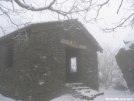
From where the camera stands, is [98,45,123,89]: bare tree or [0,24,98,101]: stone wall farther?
[98,45,123,89]: bare tree

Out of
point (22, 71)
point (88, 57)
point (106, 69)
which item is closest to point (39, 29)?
point (22, 71)

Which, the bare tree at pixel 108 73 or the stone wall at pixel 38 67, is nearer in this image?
the stone wall at pixel 38 67

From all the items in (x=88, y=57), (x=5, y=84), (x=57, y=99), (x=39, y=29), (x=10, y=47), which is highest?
(x=39, y=29)

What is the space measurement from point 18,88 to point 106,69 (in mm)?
19050

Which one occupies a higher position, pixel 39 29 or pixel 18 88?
pixel 39 29

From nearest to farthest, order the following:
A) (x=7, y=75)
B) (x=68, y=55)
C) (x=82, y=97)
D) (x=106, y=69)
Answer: (x=82, y=97) < (x=7, y=75) < (x=68, y=55) < (x=106, y=69)

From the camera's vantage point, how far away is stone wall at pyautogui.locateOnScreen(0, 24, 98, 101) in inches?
316

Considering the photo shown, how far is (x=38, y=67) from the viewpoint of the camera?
8.15 m

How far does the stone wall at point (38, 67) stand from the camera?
802 cm

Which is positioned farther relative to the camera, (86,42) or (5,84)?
(86,42)

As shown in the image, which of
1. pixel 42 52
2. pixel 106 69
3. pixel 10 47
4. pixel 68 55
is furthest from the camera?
pixel 106 69

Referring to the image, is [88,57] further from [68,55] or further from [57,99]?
[57,99]

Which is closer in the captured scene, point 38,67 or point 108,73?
point 38,67

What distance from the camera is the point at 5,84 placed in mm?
9898
